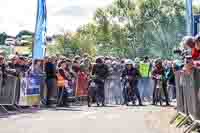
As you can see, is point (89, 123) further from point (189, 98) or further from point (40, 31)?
point (40, 31)

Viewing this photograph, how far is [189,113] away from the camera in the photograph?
14516 mm

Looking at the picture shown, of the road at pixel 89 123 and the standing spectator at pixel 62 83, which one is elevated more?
the standing spectator at pixel 62 83

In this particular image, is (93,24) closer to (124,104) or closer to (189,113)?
(124,104)

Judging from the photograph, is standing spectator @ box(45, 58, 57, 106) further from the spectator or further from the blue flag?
the spectator

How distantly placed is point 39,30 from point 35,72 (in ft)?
7.26

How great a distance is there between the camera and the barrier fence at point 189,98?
42.8 feet

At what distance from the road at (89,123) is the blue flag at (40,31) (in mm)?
6080

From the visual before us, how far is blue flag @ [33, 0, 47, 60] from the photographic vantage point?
25.9m

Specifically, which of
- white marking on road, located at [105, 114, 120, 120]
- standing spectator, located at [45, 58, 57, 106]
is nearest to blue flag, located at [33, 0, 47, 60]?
standing spectator, located at [45, 58, 57, 106]

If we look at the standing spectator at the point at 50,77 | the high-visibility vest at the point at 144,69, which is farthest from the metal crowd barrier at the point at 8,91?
the high-visibility vest at the point at 144,69

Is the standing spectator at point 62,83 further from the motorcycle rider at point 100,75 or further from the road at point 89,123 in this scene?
the road at point 89,123

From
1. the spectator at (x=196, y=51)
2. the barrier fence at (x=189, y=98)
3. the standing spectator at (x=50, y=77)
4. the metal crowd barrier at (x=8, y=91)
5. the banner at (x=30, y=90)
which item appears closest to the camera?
the barrier fence at (x=189, y=98)

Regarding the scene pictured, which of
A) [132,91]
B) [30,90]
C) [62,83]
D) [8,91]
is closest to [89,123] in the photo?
[8,91]

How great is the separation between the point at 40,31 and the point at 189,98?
1285cm
